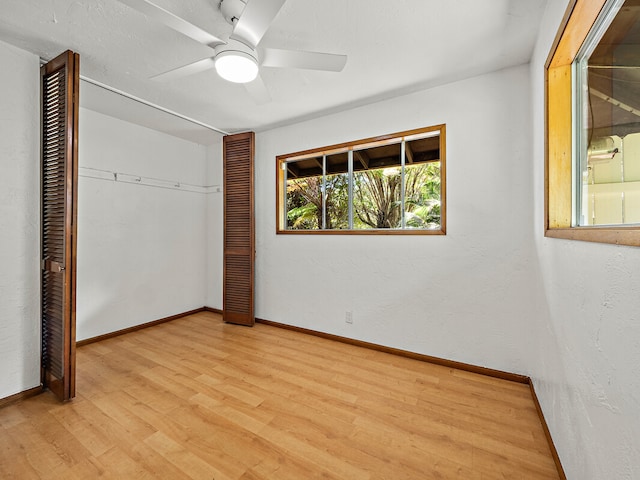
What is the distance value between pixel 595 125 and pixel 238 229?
3272 millimetres

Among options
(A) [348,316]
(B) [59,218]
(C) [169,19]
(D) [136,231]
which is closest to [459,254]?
(A) [348,316]

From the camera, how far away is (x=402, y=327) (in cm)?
256

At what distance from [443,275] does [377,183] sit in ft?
3.85

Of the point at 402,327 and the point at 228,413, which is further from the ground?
the point at 402,327

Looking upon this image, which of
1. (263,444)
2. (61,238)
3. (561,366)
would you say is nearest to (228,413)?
(263,444)

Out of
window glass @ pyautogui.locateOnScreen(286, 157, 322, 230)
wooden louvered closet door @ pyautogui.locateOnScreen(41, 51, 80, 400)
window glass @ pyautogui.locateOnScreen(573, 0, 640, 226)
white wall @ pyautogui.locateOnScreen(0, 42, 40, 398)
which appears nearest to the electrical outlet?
window glass @ pyautogui.locateOnScreen(286, 157, 322, 230)

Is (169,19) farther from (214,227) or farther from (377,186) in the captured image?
(214,227)

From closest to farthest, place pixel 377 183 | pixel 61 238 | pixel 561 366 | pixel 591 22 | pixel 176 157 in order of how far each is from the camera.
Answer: pixel 591 22 → pixel 561 366 → pixel 61 238 → pixel 377 183 → pixel 176 157

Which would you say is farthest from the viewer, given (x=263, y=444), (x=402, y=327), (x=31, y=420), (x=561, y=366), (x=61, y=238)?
(x=402, y=327)

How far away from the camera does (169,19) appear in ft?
4.14

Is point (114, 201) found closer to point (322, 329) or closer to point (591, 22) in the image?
point (322, 329)

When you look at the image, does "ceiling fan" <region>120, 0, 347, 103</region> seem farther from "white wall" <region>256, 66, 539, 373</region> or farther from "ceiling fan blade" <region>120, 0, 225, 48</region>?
"white wall" <region>256, 66, 539, 373</region>

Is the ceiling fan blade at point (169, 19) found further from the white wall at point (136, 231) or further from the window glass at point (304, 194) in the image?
the white wall at point (136, 231)

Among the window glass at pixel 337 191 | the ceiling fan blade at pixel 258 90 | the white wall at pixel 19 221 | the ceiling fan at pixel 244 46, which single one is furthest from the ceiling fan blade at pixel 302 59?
the white wall at pixel 19 221
